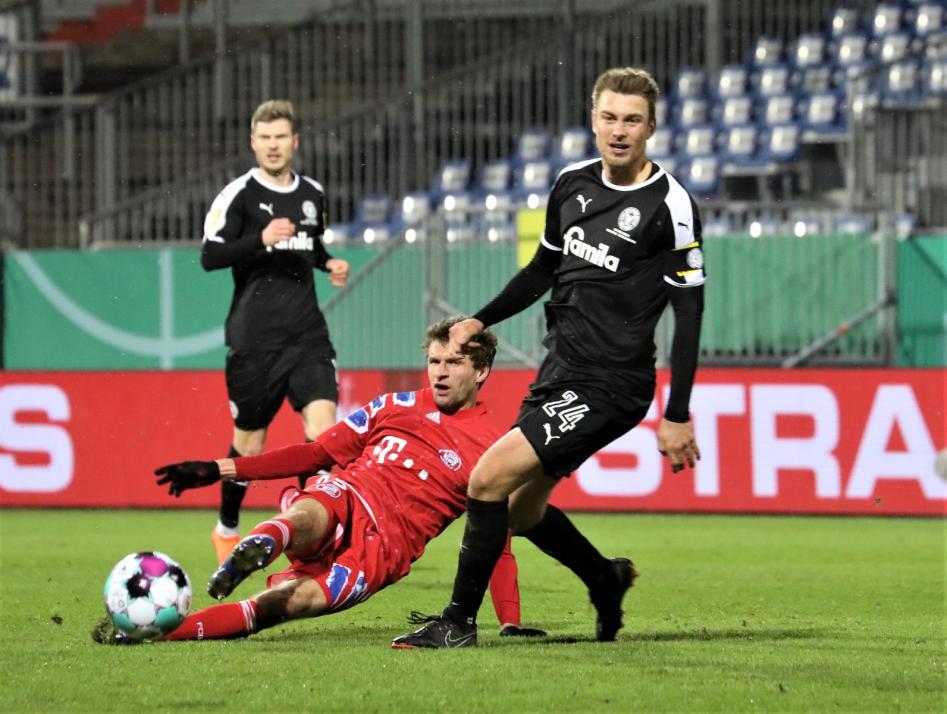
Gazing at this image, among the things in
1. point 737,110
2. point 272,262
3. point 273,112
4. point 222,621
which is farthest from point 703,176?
point 222,621

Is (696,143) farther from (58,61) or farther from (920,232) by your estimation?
(58,61)

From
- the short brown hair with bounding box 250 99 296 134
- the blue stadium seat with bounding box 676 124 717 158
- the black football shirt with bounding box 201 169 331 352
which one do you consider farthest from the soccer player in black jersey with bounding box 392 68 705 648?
the blue stadium seat with bounding box 676 124 717 158

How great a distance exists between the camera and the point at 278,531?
20.1 feet

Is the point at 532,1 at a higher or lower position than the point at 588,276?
higher

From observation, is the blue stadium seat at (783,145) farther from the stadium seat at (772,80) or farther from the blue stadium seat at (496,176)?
the blue stadium seat at (496,176)

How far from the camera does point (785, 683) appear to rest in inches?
225

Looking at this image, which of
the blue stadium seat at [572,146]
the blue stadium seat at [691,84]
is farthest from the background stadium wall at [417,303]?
the blue stadium seat at [691,84]

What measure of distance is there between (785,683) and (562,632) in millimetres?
1602

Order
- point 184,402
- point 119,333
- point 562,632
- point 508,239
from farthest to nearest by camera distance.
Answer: point 119,333 → point 508,239 → point 184,402 → point 562,632

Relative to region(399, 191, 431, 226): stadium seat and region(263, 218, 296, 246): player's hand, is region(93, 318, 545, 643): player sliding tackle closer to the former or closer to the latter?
region(263, 218, 296, 246): player's hand

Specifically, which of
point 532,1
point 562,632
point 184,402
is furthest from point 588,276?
point 532,1

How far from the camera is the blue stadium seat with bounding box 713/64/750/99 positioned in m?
19.5

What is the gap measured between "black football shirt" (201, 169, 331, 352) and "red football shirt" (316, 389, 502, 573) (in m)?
2.97

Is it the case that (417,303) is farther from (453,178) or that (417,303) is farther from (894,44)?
(894,44)
